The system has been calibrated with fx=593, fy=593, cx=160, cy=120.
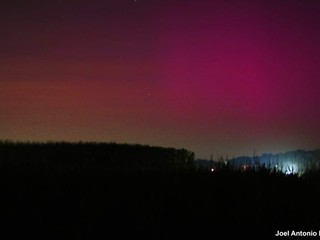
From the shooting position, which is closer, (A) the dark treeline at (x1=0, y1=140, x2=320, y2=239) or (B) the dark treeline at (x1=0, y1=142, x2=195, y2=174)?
(A) the dark treeline at (x1=0, y1=140, x2=320, y2=239)

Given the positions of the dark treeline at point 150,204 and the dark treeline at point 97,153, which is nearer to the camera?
the dark treeline at point 150,204

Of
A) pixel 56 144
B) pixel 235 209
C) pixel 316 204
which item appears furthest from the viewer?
pixel 56 144

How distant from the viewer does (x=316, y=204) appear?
361 inches

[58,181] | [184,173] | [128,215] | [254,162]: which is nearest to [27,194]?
[58,181]

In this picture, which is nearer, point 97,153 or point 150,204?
point 150,204

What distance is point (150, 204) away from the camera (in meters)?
8.44

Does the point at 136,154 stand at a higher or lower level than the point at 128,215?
higher

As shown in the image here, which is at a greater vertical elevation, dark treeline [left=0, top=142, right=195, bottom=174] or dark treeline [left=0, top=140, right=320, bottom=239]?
dark treeline [left=0, top=142, right=195, bottom=174]

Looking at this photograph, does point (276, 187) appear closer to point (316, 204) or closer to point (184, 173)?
point (316, 204)

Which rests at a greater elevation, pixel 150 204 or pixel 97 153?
pixel 97 153

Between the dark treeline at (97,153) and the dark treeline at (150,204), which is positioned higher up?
the dark treeline at (97,153)

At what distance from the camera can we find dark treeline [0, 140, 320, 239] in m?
8.13

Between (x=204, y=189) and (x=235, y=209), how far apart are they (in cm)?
66

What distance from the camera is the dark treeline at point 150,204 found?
813 centimetres
